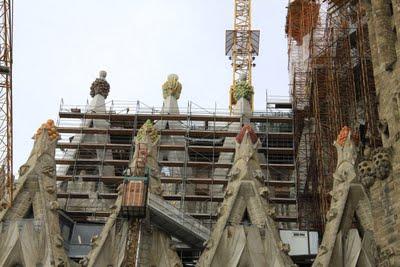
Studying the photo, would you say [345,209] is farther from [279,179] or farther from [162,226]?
[279,179]

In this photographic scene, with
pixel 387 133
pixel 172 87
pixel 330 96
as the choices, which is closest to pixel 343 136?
pixel 330 96

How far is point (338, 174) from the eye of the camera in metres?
30.3

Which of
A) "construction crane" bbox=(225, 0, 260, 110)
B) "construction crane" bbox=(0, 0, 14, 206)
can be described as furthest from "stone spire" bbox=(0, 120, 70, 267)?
"construction crane" bbox=(225, 0, 260, 110)

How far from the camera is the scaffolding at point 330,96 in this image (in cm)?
3397

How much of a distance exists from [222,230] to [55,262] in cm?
692

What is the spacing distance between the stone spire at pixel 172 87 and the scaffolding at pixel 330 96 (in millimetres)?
8687

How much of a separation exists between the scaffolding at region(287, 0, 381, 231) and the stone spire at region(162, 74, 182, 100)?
342 inches

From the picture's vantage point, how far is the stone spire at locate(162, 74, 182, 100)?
1786 inches

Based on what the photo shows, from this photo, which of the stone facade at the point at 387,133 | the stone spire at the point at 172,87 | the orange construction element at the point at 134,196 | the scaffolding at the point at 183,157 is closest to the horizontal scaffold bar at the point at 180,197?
the scaffolding at the point at 183,157

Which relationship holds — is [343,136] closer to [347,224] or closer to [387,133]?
[347,224]

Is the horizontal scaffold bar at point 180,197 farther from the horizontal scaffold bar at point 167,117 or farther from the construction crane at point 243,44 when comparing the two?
the construction crane at point 243,44

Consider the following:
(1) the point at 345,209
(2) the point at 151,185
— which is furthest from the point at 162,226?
(1) the point at 345,209

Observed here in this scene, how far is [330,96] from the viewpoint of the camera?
3478cm

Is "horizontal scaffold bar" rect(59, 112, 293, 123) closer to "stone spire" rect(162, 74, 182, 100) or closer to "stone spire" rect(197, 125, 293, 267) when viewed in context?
"stone spire" rect(162, 74, 182, 100)
